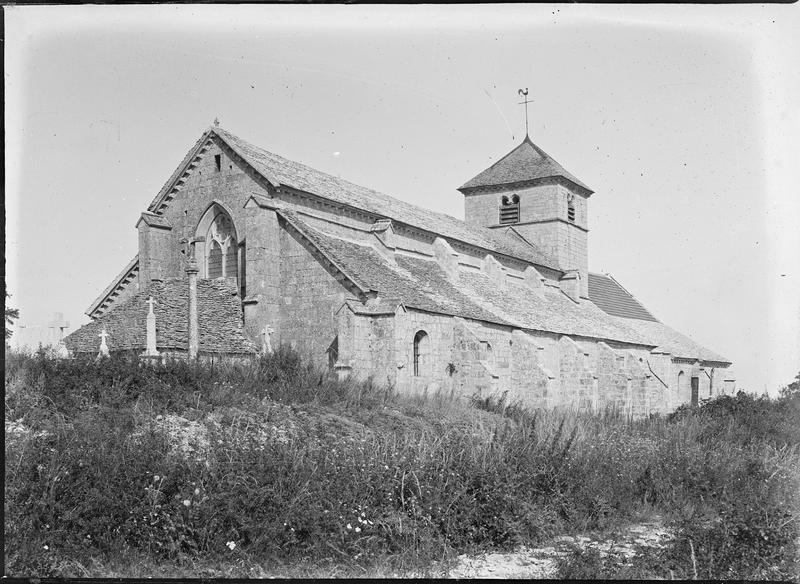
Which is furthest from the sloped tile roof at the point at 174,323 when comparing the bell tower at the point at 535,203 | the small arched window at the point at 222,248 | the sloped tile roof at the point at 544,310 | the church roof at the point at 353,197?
the bell tower at the point at 535,203

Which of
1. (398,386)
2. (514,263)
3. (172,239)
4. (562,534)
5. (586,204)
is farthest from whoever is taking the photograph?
(586,204)

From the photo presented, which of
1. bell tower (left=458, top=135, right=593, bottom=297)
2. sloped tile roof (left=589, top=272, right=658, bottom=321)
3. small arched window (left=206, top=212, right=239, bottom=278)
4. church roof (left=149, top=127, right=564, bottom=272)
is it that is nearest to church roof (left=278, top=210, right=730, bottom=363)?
sloped tile roof (left=589, top=272, right=658, bottom=321)

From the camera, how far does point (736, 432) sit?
58.3 ft

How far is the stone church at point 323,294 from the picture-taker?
798 inches

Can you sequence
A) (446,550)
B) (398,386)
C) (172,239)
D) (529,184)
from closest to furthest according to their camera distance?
(446,550), (398,386), (172,239), (529,184)

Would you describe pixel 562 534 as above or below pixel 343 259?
below

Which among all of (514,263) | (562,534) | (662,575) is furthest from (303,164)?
(662,575)

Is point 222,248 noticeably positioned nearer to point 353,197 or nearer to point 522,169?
point 353,197

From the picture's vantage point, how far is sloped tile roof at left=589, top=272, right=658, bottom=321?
148ft

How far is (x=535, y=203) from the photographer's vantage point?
42875 millimetres

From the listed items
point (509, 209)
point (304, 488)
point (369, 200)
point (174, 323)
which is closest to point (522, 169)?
point (509, 209)

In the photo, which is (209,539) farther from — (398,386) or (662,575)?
(398,386)

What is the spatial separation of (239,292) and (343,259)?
352 cm

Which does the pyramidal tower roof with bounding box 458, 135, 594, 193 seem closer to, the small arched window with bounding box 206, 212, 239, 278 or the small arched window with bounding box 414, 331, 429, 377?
the small arched window with bounding box 414, 331, 429, 377
